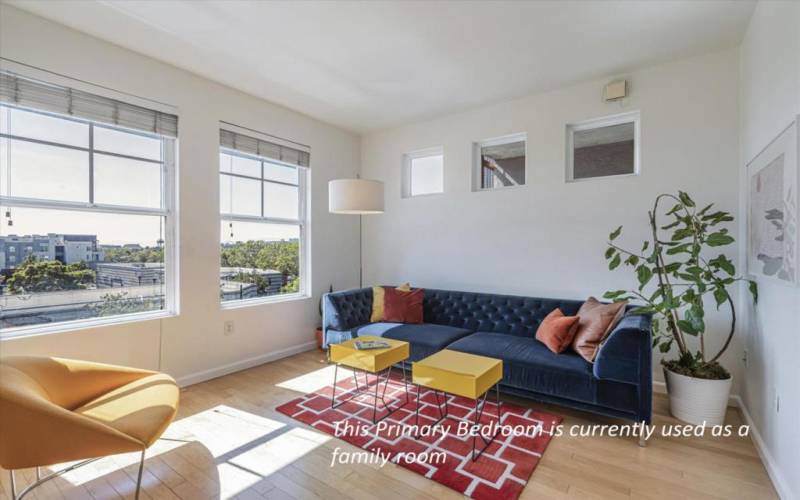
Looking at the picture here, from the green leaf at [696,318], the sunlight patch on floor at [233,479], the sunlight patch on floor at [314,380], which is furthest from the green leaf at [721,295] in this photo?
the sunlight patch on floor at [233,479]

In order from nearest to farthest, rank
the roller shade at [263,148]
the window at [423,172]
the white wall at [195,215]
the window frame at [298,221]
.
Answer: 1. the white wall at [195,215]
2. the roller shade at [263,148]
3. the window frame at [298,221]
4. the window at [423,172]

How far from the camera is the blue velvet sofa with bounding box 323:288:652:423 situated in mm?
2416

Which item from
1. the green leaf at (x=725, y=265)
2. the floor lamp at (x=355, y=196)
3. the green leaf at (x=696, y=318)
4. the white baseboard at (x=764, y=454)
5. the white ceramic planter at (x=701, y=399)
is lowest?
the white baseboard at (x=764, y=454)

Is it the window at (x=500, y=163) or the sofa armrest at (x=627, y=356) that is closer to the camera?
the sofa armrest at (x=627, y=356)

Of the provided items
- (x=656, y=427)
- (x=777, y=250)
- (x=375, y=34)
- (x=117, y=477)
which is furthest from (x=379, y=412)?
(x=375, y=34)

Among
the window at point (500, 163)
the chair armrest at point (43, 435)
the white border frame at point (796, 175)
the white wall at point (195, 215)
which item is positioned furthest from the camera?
the window at point (500, 163)

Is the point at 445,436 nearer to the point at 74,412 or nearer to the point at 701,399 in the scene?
the point at 701,399

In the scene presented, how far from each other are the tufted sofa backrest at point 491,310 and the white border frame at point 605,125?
48.6 inches

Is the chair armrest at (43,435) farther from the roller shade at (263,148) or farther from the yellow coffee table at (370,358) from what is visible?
the roller shade at (263,148)

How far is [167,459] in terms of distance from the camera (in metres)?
2.19

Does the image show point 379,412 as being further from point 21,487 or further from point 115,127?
point 115,127

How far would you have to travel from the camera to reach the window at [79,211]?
2557 mm

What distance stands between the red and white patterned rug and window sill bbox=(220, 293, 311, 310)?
130 centimetres

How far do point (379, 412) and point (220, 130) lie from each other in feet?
9.82
